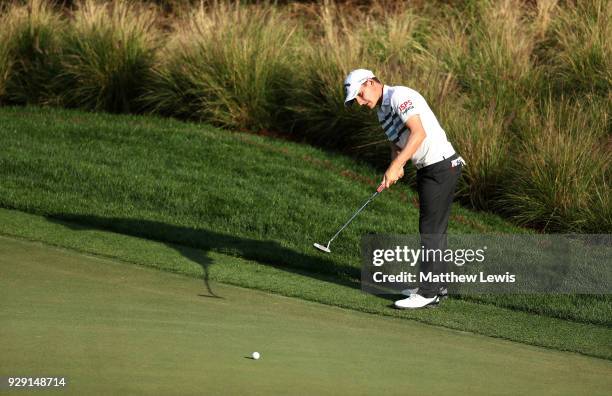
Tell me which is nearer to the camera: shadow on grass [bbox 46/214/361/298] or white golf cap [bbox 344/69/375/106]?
white golf cap [bbox 344/69/375/106]

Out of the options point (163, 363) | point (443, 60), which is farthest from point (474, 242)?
point (163, 363)

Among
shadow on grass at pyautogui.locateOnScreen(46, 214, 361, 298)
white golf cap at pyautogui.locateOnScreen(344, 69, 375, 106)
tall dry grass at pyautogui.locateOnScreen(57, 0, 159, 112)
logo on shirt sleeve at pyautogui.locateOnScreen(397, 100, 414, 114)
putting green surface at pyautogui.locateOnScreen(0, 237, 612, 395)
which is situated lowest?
shadow on grass at pyautogui.locateOnScreen(46, 214, 361, 298)

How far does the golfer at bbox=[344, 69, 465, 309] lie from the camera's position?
299 inches

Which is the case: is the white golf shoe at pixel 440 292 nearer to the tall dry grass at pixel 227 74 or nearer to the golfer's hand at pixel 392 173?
the golfer's hand at pixel 392 173

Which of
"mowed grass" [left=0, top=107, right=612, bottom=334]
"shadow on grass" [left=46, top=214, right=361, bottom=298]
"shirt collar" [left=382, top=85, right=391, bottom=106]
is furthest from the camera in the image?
"mowed grass" [left=0, top=107, right=612, bottom=334]

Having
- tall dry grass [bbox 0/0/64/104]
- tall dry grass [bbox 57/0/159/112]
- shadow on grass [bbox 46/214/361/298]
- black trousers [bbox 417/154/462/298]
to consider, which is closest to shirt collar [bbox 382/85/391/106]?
black trousers [bbox 417/154/462/298]

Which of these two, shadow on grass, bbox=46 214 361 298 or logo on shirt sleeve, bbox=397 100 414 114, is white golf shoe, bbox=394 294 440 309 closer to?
shadow on grass, bbox=46 214 361 298

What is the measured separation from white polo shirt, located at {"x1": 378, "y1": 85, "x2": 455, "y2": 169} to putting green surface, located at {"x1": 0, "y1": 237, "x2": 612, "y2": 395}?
1298 millimetres

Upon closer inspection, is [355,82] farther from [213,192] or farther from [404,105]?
[213,192]

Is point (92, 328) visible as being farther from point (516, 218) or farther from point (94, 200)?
point (516, 218)

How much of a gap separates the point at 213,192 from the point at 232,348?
6.15m

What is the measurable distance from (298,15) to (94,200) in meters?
10.9

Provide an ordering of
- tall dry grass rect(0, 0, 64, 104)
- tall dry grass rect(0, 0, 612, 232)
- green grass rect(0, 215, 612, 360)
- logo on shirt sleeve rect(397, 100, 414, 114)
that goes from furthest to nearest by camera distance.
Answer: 1. tall dry grass rect(0, 0, 64, 104)
2. tall dry grass rect(0, 0, 612, 232)
3. logo on shirt sleeve rect(397, 100, 414, 114)
4. green grass rect(0, 215, 612, 360)

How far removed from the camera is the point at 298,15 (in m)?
21.3
